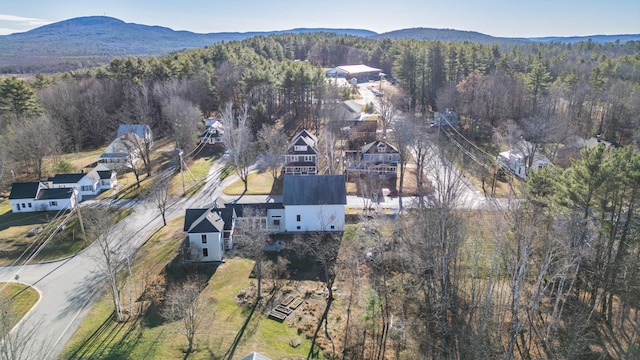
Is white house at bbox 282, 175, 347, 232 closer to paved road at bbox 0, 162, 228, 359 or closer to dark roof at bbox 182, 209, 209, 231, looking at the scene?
dark roof at bbox 182, 209, 209, 231

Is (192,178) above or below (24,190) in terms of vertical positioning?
below

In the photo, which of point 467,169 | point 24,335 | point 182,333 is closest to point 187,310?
point 182,333

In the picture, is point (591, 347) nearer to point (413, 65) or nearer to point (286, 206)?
point (286, 206)

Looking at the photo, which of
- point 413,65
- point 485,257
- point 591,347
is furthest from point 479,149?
point 591,347

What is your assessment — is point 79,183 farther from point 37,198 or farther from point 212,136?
point 212,136

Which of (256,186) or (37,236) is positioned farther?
(256,186)

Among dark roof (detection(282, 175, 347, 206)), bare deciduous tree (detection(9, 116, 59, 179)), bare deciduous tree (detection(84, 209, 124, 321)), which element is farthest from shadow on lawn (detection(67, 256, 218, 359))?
bare deciduous tree (detection(9, 116, 59, 179))
